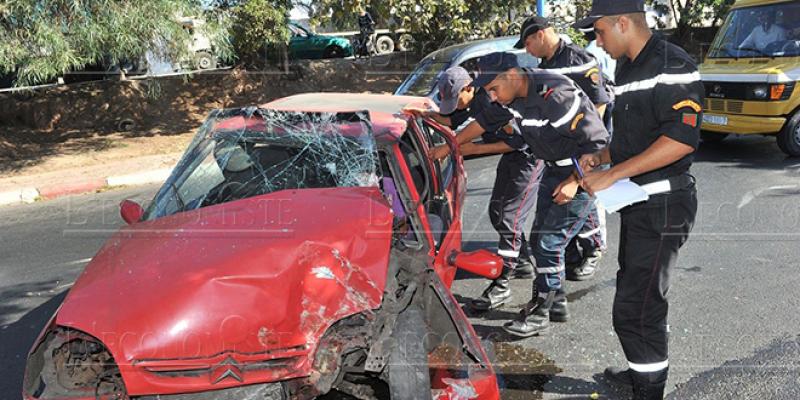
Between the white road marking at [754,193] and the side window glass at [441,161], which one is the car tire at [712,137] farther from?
the side window glass at [441,161]

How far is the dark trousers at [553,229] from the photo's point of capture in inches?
151

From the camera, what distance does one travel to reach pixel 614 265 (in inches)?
197

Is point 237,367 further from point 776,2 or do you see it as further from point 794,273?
point 776,2

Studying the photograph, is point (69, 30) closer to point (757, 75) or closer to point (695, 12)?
point (757, 75)

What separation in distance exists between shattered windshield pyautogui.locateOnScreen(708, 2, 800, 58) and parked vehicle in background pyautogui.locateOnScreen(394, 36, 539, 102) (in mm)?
2786

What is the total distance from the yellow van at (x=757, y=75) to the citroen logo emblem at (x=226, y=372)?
299 inches

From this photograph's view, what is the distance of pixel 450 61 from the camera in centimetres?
871

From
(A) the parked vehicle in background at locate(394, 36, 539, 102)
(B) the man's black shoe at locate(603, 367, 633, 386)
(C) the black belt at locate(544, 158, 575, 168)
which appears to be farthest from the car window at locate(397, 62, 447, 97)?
(B) the man's black shoe at locate(603, 367, 633, 386)

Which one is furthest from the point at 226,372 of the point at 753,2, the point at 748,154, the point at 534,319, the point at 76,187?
the point at 753,2

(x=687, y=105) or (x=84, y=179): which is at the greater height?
(x=687, y=105)

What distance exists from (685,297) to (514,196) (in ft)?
4.53

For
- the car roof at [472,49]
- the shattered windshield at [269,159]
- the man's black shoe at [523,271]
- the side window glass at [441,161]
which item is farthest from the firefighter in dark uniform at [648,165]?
the car roof at [472,49]

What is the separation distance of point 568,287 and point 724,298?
3.43 feet

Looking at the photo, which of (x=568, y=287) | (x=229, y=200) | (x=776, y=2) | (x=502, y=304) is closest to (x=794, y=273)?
(x=568, y=287)
